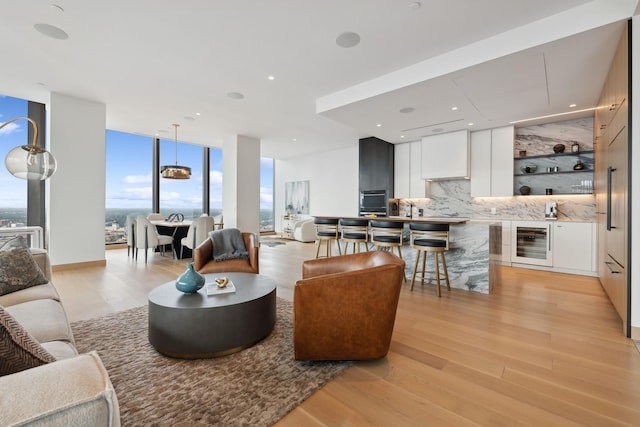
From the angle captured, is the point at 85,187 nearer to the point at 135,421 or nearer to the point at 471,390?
the point at 135,421

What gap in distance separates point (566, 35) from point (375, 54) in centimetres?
188

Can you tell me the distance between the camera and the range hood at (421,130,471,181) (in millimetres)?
5984

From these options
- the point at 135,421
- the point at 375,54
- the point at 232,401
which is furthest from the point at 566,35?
the point at 135,421

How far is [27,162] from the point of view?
2389mm

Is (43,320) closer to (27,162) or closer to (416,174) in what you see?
(27,162)

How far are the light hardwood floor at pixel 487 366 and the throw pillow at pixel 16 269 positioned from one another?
837mm

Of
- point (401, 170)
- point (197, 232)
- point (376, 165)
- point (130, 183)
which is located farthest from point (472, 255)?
point (130, 183)

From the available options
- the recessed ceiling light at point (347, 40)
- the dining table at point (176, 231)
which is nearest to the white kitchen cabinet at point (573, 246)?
the recessed ceiling light at point (347, 40)

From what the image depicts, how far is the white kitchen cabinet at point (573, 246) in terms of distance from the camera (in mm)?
4672

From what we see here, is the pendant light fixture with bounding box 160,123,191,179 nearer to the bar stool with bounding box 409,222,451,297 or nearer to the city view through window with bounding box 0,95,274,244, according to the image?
the city view through window with bounding box 0,95,274,244

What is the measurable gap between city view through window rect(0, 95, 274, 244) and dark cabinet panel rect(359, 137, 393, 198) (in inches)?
183

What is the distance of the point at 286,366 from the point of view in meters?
2.06

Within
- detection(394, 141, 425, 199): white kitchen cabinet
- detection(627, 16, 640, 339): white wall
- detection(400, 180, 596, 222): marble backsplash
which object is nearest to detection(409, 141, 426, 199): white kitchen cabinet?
detection(394, 141, 425, 199): white kitchen cabinet

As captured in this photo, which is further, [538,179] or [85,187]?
[538,179]
